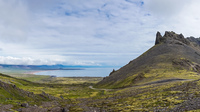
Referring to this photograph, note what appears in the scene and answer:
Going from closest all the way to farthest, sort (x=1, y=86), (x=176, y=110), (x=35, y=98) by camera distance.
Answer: (x=176, y=110) < (x=1, y=86) < (x=35, y=98)

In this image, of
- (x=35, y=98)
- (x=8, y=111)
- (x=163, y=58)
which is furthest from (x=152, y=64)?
(x=8, y=111)

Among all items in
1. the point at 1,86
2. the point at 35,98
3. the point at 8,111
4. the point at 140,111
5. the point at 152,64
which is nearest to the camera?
the point at 140,111

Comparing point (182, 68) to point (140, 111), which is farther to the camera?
point (182, 68)

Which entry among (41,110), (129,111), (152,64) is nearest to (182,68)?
(152,64)

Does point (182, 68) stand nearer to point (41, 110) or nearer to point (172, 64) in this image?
point (172, 64)

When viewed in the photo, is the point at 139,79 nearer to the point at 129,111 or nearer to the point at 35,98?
the point at 35,98

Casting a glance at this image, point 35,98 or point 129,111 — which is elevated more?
point 129,111

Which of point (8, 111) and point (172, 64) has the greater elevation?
point (172, 64)

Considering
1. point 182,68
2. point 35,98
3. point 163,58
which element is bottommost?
point 35,98

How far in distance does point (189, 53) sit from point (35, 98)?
185m

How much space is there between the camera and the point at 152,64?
17825 centimetres

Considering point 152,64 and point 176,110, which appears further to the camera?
point 152,64

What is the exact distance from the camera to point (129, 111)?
4625cm

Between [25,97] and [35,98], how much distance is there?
6.44 m
